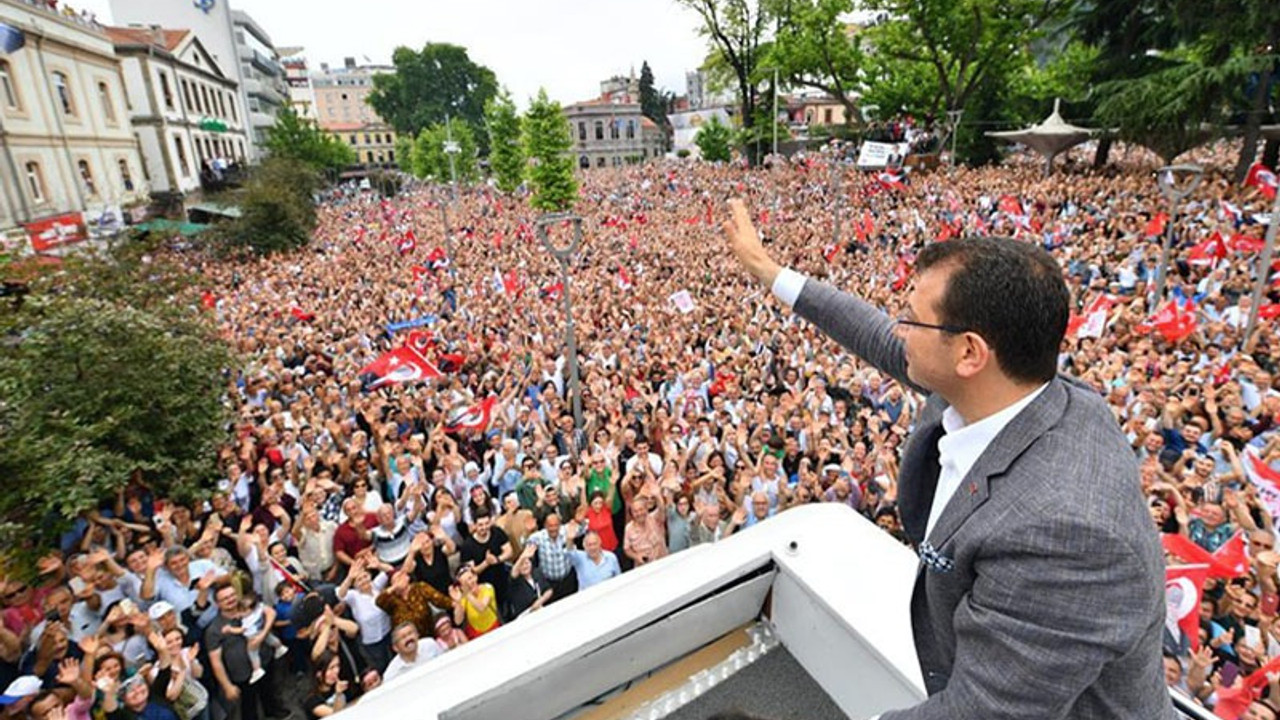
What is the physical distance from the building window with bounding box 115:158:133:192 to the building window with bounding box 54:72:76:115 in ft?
11.8

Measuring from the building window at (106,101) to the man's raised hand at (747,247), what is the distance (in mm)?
35186

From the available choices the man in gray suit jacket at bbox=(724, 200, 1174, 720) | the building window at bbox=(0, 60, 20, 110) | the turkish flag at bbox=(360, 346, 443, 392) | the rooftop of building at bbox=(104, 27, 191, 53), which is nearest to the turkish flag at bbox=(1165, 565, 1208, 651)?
the man in gray suit jacket at bbox=(724, 200, 1174, 720)

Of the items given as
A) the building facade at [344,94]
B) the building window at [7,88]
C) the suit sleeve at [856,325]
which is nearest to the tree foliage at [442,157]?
the building window at [7,88]

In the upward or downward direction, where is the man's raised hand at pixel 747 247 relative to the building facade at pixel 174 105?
downward

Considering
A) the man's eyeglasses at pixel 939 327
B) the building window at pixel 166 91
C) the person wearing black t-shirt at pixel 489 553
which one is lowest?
the person wearing black t-shirt at pixel 489 553

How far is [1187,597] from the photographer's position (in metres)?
4.17

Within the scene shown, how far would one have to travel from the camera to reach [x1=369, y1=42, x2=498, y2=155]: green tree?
7569 centimetres

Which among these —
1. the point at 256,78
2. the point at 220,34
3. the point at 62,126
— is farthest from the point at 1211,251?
the point at 256,78

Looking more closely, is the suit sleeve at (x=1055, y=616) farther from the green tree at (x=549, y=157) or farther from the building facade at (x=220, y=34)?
the building facade at (x=220, y=34)

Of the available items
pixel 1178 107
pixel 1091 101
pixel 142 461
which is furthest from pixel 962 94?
pixel 142 461

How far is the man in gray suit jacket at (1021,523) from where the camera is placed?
1052 mm

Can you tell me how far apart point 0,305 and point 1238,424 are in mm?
13459

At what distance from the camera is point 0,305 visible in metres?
7.40

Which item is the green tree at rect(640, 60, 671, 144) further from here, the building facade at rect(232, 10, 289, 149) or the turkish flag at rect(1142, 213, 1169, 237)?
the turkish flag at rect(1142, 213, 1169, 237)
